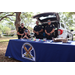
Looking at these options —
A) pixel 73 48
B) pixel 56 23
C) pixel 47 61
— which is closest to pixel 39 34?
pixel 56 23

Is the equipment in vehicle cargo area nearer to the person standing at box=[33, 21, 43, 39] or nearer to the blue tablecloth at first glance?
the person standing at box=[33, 21, 43, 39]

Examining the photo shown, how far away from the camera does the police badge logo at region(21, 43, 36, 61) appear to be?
267cm

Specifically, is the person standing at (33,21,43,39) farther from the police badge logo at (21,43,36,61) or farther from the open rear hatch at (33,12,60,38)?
the police badge logo at (21,43,36,61)

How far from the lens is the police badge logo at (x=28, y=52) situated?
267cm

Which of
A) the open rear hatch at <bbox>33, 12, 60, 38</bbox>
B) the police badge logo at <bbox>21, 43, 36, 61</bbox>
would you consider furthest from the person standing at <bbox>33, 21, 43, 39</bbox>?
the police badge logo at <bbox>21, 43, 36, 61</bbox>

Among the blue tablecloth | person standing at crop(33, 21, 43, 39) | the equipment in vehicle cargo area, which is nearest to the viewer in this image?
the blue tablecloth

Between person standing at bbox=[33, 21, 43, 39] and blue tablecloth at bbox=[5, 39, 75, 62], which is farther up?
person standing at bbox=[33, 21, 43, 39]

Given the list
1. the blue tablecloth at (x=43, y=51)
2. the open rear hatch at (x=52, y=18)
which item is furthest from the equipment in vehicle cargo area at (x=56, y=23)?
the blue tablecloth at (x=43, y=51)

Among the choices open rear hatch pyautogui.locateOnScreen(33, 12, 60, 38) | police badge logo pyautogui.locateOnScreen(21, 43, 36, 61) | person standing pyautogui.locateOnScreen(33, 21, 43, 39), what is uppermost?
open rear hatch pyautogui.locateOnScreen(33, 12, 60, 38)

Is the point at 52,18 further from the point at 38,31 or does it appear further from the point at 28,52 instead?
the point at 28,52

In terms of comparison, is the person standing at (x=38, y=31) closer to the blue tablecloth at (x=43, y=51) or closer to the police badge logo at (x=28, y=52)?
the blue tablecloth at (x=43, y=51)

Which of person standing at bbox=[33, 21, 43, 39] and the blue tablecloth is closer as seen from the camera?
the blue tablecloth

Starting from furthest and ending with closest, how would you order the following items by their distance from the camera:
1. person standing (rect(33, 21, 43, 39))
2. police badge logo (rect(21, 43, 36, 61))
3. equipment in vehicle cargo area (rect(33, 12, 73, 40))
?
person standing (rect(33, 21, 43, 39))
equipment in vehicle cargo area (rect(33, 12, 73, 40))
police badge logo (rect(21, 43, 36, 61))

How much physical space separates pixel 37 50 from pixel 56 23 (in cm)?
265
